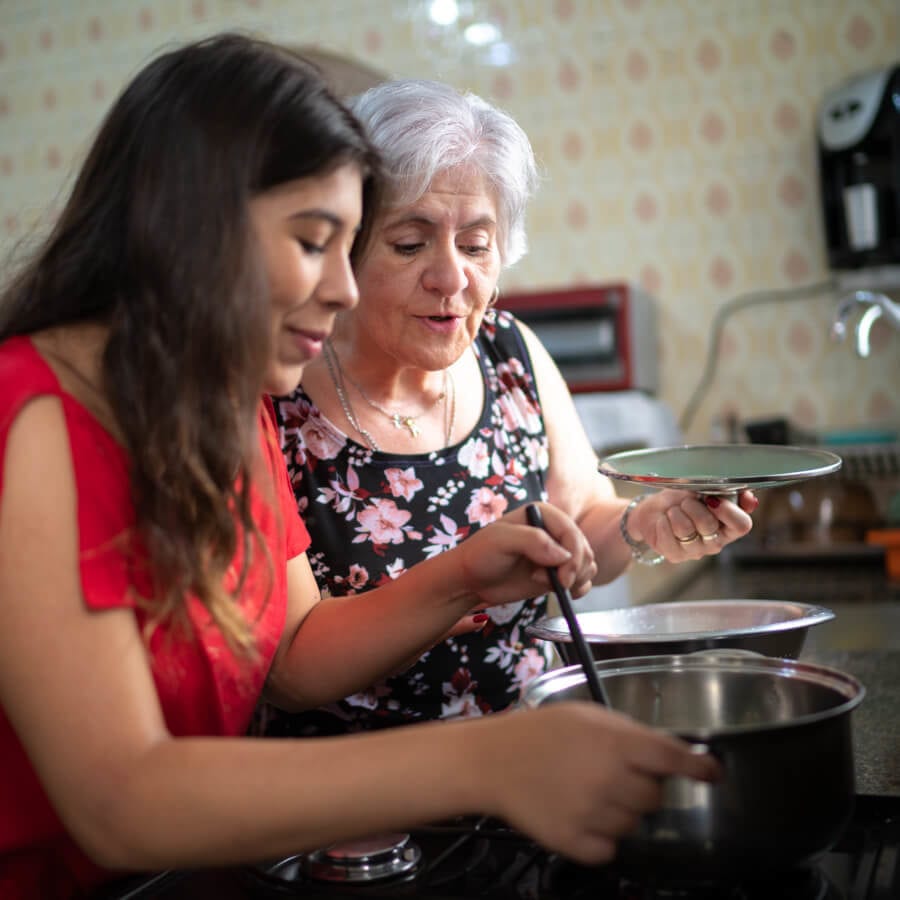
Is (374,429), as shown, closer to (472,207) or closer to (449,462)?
(449,462)

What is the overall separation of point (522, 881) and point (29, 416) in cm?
45

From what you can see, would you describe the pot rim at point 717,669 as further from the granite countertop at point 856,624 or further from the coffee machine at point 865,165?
the coffee machine at point 865,165

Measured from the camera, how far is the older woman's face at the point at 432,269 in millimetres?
1326

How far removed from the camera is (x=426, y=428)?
57.9 inches

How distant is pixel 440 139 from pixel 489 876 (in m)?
0.84

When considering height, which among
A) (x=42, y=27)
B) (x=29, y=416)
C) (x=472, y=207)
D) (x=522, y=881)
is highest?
(x=42, y=27)

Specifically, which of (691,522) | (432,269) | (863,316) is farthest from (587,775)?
(863,316)

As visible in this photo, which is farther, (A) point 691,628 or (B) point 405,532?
(B) point 405,532

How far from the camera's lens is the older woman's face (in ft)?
4.35

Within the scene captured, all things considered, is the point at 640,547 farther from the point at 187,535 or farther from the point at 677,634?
the point at 187,535

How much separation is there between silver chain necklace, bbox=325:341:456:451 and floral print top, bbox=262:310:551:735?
3 cm

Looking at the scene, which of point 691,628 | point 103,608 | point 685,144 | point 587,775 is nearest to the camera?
point 587,775

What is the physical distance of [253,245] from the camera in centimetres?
80

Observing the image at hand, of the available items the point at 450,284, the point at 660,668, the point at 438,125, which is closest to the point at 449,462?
the point at 450,284
